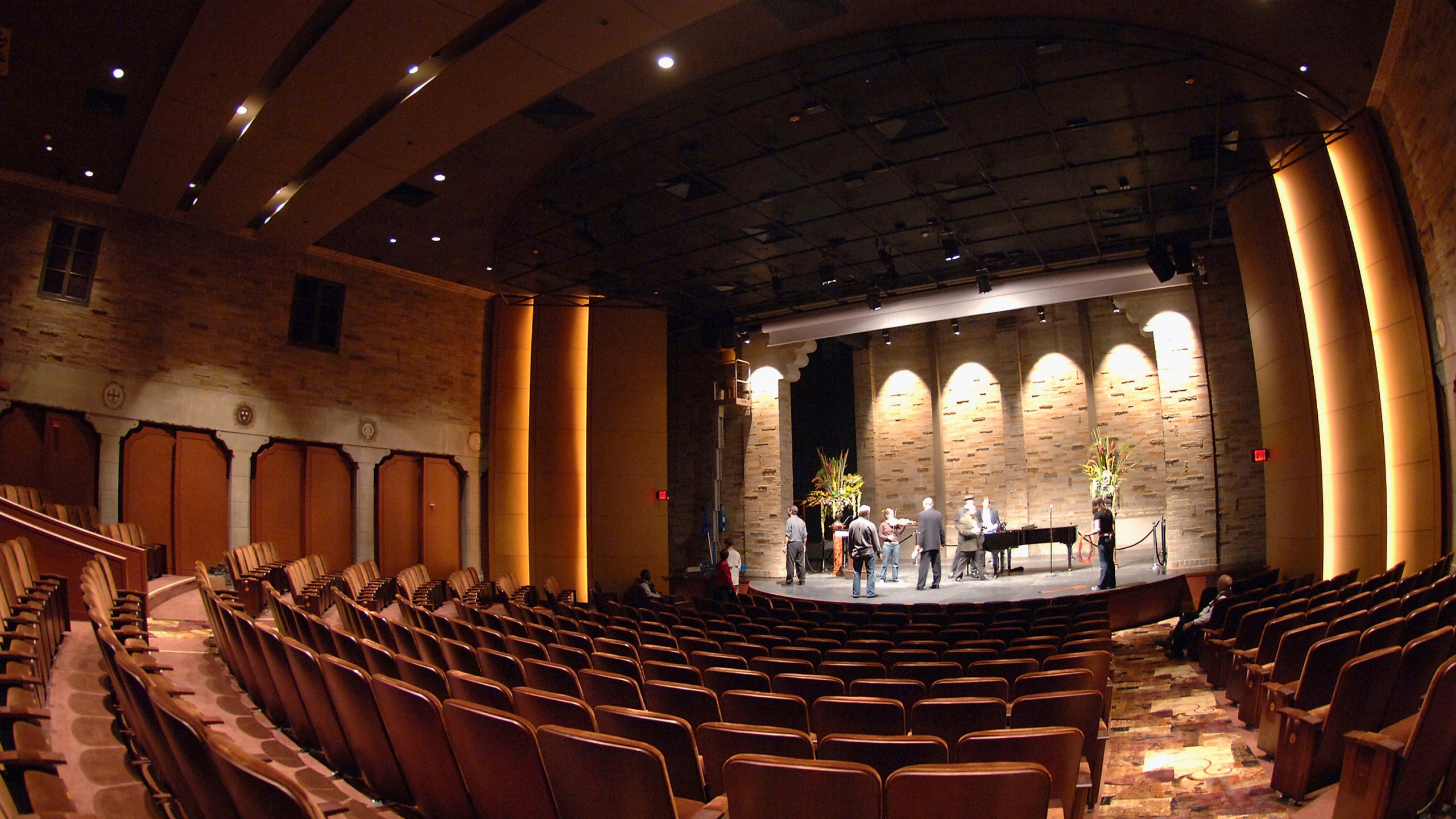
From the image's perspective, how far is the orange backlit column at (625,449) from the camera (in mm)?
14820

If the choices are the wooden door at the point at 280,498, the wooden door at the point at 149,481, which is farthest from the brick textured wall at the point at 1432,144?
the wooden door at the point at 149,481

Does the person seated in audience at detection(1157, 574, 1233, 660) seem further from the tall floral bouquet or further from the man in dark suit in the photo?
the tall floral bouquet

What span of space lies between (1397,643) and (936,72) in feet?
22.0

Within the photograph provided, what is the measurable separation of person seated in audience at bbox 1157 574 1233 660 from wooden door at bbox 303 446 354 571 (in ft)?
39.5

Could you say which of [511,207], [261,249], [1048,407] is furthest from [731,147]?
[1048,407]

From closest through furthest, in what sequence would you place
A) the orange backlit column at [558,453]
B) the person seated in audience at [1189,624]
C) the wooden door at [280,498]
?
1. the person seated in audience at [1189,624]
2. the wooden door at [280,498]
3. the orange backlit column at [558,453]

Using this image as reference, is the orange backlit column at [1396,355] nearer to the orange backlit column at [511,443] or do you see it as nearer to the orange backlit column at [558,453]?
the orange backlit column at [558,453]

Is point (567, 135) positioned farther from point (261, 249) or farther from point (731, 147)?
point (261, 249)

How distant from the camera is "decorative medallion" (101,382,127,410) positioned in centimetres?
1074

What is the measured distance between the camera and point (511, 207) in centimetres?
1179

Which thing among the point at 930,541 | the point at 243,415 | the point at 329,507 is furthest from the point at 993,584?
the point at 243,415

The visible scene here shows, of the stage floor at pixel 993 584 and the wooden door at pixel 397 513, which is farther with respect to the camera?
the wooden door at pixel 397 513

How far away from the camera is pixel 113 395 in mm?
10828

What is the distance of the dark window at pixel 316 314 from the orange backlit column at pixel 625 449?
4315 mm
